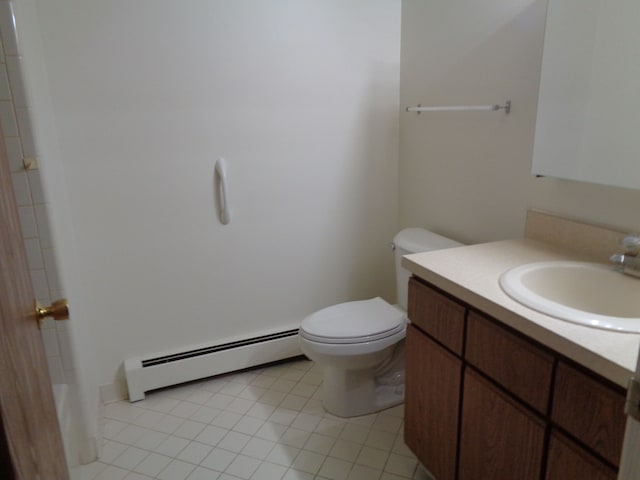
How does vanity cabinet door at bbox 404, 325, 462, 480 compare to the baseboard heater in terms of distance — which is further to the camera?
the baseboard heater

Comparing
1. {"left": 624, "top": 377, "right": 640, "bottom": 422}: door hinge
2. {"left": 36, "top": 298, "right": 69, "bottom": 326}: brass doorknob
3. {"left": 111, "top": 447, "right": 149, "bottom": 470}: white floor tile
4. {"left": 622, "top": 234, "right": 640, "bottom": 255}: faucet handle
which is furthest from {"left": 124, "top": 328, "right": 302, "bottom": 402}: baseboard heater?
{"left": 624, "top": 377, "right": 640, "bottom": 422}: door hinge

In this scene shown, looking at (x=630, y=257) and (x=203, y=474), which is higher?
(x=630, y=257)

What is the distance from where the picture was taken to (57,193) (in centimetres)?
177

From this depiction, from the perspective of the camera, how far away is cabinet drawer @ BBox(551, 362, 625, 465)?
2.98 ft

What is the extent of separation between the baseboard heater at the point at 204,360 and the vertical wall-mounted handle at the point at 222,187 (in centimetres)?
69

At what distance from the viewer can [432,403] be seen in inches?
60.1

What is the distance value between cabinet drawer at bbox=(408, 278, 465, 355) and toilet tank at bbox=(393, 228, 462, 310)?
0.52m

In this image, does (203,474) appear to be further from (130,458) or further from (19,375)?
(19,375)

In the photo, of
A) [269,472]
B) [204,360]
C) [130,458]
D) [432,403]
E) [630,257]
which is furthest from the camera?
[204,360]

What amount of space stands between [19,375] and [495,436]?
115 centimetres

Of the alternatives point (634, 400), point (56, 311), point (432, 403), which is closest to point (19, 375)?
point (56, 311)

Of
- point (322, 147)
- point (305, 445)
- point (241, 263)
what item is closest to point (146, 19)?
point (322, 147)

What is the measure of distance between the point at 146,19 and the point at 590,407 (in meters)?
2.11

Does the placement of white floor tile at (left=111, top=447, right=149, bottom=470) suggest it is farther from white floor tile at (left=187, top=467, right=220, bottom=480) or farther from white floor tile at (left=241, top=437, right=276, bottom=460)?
white floor tile at (left=241, top=437, right=276, bottom=460)
